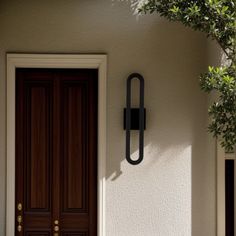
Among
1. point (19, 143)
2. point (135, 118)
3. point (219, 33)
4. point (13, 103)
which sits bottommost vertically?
point (19, 143)

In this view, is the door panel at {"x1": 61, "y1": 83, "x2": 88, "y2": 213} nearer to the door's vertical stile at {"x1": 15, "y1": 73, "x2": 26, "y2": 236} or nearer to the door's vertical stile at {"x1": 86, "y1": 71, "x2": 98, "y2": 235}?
the door's vertical stile at {"x1": 86, "y1": 71, "x2": 98, "y2": 235}

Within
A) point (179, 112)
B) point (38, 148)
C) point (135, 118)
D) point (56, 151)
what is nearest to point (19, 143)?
point (38, 148)

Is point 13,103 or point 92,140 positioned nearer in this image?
point 13,103

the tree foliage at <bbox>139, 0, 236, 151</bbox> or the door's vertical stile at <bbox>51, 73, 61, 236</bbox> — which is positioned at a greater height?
the tree foliage at <bbox>139, 0, 236, 151</bbox>

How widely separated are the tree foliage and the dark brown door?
1257 millimetres

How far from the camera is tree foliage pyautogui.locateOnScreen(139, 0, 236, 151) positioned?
16.2 feet

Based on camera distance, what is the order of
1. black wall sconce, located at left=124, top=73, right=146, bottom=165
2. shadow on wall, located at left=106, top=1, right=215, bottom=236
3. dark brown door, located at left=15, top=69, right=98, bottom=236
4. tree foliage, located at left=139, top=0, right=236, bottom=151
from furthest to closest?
1. dark brown door, located at left=15, top=69, right=98, bottom=236
2. shadow on wall, located at left=106, top=1, right=215, bottom=236
3. black wall sconce, located at left=124, top=73, right=146, bottom=165
4. tree foliage, located at left=139, top=0, right=236, bottom=151

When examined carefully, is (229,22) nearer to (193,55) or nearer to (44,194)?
(193,55)

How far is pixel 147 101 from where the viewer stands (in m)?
5.75

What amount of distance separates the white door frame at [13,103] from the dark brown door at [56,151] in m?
0.15

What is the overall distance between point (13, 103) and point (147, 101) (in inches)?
52.7

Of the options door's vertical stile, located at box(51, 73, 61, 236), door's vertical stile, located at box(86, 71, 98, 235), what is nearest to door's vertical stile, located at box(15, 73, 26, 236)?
door's vertical stile, located at box(51, 73, 61, 236)

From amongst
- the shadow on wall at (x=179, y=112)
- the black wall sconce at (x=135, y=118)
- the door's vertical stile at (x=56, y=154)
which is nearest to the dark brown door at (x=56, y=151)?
the door's vertical stile at (x=56, y=154)

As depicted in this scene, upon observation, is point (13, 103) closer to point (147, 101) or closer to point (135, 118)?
point (135, 118)
